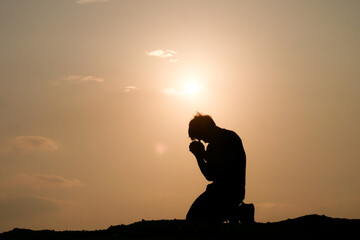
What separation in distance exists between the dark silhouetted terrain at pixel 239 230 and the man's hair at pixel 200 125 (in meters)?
2.19

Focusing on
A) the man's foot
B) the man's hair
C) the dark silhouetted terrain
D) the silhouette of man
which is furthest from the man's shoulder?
the dark silhouetted terrain

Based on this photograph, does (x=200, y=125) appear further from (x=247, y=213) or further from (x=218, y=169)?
(x=247, y=213)

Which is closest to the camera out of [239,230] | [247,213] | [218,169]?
[239,230]

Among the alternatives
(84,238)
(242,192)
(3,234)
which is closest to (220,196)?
(242,192)

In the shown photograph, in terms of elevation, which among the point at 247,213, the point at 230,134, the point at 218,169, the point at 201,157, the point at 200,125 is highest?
the point at 200,125

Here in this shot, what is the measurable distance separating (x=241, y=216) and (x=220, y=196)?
0.68 metres

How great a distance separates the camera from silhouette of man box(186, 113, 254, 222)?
42.3 feet

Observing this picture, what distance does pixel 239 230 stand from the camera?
11078 millimetres

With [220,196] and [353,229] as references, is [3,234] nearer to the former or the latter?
[220,196]

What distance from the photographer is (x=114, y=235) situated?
1191 centimetres

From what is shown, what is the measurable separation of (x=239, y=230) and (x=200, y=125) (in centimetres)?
297

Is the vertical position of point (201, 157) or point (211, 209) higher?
point (201, 157)

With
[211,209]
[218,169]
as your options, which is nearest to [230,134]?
[218,169]

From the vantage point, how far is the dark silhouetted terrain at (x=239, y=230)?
10.7 meters
